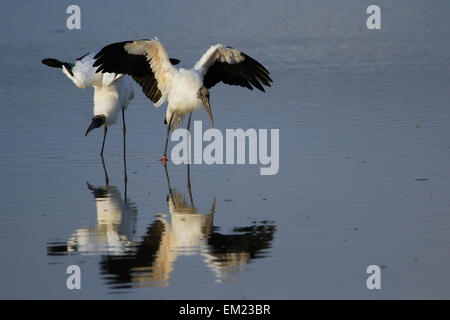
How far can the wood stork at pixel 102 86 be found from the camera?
48.4 feet

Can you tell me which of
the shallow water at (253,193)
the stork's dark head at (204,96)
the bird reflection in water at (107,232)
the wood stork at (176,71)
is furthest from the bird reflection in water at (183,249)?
the wood stork at (176,71)

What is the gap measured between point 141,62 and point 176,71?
499 millimetres

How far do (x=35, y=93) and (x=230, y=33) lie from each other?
778cm

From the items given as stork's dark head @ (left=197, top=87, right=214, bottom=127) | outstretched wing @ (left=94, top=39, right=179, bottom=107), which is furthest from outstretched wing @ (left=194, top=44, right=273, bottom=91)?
outstretched wing @ (left=94, top=39, right=179, bottom=107)

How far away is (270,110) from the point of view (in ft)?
54.5

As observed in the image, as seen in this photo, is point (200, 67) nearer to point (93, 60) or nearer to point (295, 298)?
point (93, 60)

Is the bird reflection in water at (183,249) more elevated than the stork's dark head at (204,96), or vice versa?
the stork's dark head at (204,96)

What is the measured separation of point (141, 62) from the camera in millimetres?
14352

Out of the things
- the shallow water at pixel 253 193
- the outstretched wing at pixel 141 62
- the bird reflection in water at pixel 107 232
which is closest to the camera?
the shallow water at pixel 253 193

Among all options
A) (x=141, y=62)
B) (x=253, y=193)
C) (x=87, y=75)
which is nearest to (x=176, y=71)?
(x=141, y=62)

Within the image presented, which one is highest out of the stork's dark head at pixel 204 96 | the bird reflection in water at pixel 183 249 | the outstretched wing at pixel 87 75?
the outstretched wing at pixel 87 75

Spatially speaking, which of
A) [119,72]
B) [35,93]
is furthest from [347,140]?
[35,93]

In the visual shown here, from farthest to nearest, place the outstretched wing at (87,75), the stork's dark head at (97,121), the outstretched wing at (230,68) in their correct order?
the stork's dark head at (97,121) < the outstretched wing at (87,75) < the outstretched wing at (230,68)

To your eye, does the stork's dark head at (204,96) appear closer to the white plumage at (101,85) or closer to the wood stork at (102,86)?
the wood stork at (102,86)
